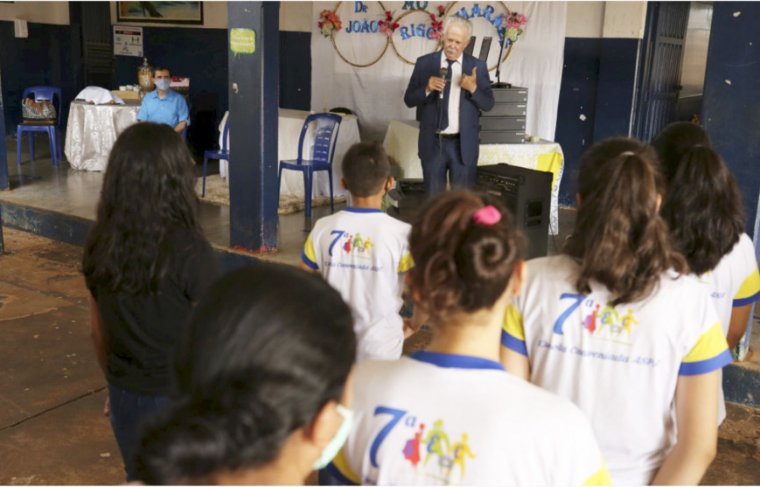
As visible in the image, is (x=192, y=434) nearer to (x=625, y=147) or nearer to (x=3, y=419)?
(x=625, y=147)

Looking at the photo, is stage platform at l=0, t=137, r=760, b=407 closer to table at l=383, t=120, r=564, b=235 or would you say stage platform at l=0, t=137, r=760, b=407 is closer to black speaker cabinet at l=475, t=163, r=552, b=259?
table at l=383, t=120, r=564, b=235

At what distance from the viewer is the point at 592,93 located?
6.58m

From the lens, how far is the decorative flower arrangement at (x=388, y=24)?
7.30 metres

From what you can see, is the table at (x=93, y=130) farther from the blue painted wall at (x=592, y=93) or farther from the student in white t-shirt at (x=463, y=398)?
the student in white t-shirt at (x=463, y=398)

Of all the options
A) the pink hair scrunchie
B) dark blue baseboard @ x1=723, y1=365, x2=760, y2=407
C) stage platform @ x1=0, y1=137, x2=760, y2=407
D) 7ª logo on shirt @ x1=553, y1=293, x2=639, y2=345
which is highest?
the pink hair scrunchie

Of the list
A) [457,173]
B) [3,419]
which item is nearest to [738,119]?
[457,173]

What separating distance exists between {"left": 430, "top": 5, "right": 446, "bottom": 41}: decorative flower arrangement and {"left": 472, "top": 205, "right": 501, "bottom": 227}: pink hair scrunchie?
6220mm

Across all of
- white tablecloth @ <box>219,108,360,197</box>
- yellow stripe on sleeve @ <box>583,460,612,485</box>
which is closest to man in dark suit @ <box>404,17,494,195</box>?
white tablecloth @ <box>219,108,360,197</box>

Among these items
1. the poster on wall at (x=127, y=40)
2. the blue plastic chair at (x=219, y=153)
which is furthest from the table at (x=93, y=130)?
the poster on wall at (x=127, y=40)

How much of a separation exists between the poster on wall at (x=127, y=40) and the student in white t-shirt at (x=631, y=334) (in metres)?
9.55

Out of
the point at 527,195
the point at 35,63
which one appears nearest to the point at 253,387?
the point at 527,195

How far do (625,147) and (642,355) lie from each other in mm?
436

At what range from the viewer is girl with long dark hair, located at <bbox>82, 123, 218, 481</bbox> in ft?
5.41

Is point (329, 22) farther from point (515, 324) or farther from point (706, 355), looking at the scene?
point (706, 355)
